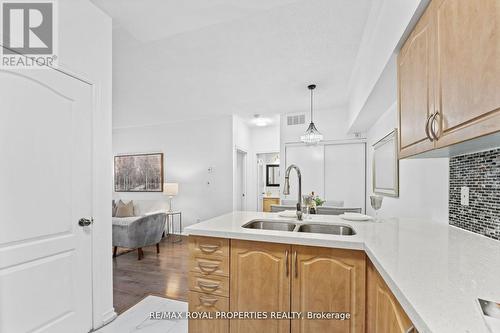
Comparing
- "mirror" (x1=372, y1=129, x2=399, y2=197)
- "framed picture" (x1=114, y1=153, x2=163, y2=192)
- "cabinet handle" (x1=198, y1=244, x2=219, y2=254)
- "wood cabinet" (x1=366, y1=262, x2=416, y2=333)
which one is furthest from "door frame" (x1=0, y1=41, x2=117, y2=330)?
"framed picture" (x1=114, y1=153, x2=163, y2=192)

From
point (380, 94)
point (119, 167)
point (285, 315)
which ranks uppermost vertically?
point (380, 94)

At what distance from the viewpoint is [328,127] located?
4.92m

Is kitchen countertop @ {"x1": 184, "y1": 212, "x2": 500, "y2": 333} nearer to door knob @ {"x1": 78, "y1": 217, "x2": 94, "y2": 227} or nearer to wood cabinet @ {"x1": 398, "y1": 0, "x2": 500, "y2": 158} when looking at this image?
wood cabinet @ {"x1": 398, "y1": 0, "x2": 500, "y2": 158}

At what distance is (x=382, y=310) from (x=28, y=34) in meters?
2.75

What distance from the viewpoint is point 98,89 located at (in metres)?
2.00

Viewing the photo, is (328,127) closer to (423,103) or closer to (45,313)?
(423,103)

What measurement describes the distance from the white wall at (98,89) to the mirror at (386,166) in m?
3.08

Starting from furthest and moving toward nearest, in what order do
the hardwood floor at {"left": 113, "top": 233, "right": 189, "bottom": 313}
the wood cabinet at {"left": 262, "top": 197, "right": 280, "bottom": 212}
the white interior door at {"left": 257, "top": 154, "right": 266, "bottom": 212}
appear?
the white interior door at {"left": 257, "top": 154, "right": 266, "bottom": 212} < the wood cabinet at {"left": 262, "top": 197, "right": 280, "bottom": 212} < the hardwood floor at {"left": 113, "top": 233, "right": 189, "bottom": 313}

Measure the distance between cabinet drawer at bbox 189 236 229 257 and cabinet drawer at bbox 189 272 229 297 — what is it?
151 mm

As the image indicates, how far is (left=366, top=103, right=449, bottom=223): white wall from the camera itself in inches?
66.4

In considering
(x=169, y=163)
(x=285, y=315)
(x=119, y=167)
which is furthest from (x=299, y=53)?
(x=119, y=167)

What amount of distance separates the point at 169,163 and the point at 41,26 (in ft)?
13.4

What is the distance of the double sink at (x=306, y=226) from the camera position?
5.77ft

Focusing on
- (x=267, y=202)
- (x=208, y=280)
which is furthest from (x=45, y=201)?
(x=267, y=202)
